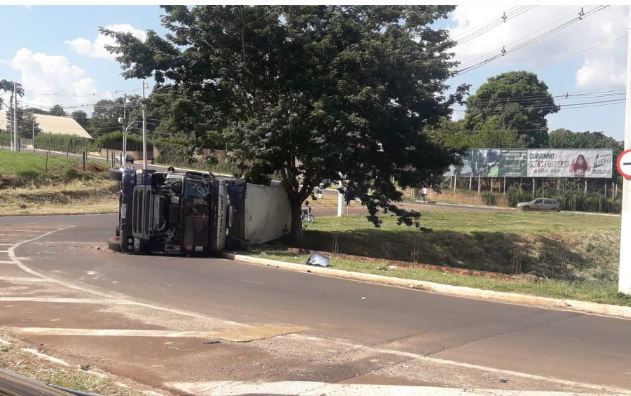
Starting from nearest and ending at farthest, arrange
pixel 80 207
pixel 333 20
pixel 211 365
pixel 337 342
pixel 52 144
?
1. pixel 211 365
2. pixel 337 342
3. pixel 333 20
4. pixel 80 207
5. pixel 52 144

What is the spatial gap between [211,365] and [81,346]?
1.73 meters

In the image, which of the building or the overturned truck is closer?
the overturned truck

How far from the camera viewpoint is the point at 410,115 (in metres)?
21.7

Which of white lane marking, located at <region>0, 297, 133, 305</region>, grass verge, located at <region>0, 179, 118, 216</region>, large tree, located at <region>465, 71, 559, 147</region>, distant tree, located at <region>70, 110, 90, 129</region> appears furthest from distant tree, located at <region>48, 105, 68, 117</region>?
white lane marking, located at <region>0, 297, 133, 305</region>

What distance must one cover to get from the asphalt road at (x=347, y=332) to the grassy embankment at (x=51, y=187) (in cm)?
2413

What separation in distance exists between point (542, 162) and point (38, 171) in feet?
155

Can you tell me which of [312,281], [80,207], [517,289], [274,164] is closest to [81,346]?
[312,281]

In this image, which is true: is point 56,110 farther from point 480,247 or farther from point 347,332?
point 347,332

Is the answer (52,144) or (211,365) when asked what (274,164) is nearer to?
(211,365)

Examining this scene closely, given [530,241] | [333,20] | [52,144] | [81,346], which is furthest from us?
[52,144]

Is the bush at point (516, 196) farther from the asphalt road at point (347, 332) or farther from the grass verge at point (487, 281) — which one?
the asphalt road at point (347, 332)

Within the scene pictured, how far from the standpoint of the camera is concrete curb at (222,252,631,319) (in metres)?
9.99

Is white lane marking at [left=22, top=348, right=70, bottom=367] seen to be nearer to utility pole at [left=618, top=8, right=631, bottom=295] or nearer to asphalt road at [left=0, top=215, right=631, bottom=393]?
asphalt road at [left=0, top=215, right=631, bottom=393]

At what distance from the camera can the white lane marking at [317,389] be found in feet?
17.8
